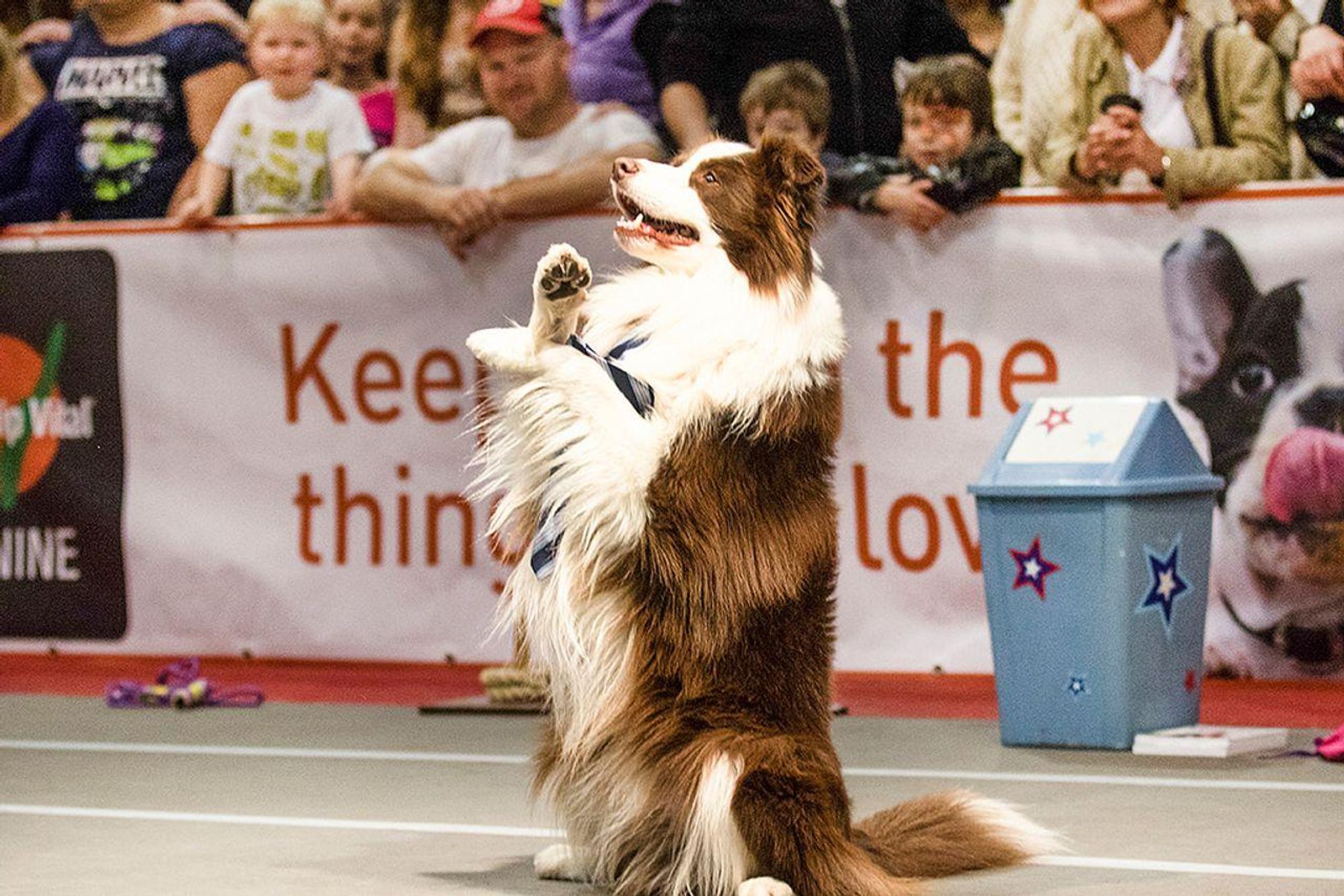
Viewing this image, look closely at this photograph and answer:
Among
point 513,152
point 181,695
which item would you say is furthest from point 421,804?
point 513,152

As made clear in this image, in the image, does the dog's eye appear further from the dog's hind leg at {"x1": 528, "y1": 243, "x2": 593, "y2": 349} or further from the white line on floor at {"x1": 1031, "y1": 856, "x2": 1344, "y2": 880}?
the dog's hind leg at {"x1": 528, "y1": 243, "x2": 593, "y2": 349}

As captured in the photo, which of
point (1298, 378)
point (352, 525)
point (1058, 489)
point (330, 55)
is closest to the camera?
point (1058, 489)

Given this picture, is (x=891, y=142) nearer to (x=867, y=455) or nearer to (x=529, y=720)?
(x=867, y=455)

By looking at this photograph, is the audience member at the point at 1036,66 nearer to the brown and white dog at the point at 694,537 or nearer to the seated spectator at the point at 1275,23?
the seated spectator at the point at 1275,23

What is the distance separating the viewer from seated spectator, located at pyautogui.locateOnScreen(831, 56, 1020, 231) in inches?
317

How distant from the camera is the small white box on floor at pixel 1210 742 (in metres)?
6.82

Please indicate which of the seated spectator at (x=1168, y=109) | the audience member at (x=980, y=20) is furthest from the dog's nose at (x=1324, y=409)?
the audience member at (x=980, y=20)

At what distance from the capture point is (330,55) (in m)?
10.0

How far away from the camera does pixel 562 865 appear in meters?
5.01

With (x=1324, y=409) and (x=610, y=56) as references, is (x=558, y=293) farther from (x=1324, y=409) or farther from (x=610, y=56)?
(x=610, y=56)

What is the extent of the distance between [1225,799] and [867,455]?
8.61 feet

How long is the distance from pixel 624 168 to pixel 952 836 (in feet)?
6.05

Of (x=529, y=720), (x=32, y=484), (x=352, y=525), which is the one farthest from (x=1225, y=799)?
(x=32, y=484)

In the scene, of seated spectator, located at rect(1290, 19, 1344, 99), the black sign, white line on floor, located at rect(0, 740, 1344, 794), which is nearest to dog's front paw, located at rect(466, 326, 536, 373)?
white line on floor, located at rect(0, 740, 1344, 794)
